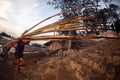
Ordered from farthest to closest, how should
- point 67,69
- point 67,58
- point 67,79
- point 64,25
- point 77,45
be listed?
point 77,45 → point 67,58 → point 67,69 → point 67,79 → point 64,25

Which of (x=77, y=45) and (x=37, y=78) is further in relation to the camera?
(x=77, y=45)

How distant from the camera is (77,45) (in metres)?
29.0

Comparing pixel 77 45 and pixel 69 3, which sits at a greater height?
pixel 69 3

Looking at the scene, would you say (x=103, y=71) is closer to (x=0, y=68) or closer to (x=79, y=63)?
(x=79, y=63)

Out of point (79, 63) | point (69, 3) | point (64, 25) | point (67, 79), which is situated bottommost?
point (67, 79)

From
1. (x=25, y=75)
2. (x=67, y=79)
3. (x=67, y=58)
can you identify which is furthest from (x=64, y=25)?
(x=67, y=58)

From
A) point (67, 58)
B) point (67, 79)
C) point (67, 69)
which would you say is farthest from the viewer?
point (67, 58)

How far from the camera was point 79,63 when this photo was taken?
1753 cm

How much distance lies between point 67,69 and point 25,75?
12.6 ft

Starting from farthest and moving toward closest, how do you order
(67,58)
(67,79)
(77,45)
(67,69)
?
(77,45)
(67,58)
(67,69)
(67,79)

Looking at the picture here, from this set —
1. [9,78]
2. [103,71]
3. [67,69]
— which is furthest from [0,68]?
[103,71]

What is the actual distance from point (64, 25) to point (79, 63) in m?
13.0

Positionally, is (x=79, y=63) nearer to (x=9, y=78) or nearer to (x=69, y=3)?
(x=9, y=78)

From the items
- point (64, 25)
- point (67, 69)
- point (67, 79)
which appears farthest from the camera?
point (67, 69)
